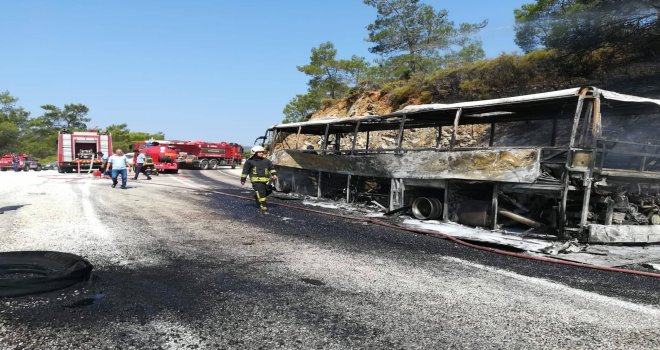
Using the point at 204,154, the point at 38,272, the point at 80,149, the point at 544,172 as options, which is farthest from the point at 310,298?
the point at 204,154

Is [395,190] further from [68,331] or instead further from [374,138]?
[374,138]

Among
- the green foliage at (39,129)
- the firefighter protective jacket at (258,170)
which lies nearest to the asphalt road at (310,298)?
the firefighter protective jacket at (258,170)

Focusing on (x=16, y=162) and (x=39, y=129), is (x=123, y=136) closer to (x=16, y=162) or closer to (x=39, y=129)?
(x=39, y=129)

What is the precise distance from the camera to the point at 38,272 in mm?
4355

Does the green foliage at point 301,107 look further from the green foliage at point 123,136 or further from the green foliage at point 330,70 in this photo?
the green foliage at point 123,136

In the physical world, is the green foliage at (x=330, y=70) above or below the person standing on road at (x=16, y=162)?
above

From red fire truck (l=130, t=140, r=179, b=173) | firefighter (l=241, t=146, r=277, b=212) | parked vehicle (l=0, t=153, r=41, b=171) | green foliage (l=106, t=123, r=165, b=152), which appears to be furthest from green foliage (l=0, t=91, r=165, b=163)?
firefighter (l=241, t=146, r=277, b=212)

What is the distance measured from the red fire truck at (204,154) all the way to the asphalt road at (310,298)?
90.3ft

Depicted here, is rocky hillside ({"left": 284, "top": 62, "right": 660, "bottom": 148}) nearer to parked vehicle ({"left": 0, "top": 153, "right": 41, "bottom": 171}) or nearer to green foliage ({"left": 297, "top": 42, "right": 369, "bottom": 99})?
green foliage ({"left": 297, "top": 42, "right": 369, "bottom": 99})

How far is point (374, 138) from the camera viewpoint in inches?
898

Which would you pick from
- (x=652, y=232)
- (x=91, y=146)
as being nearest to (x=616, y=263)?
(x=652, y=232)

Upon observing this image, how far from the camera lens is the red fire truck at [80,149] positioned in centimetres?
2764

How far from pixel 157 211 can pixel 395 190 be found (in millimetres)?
5396

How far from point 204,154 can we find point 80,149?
900cm
